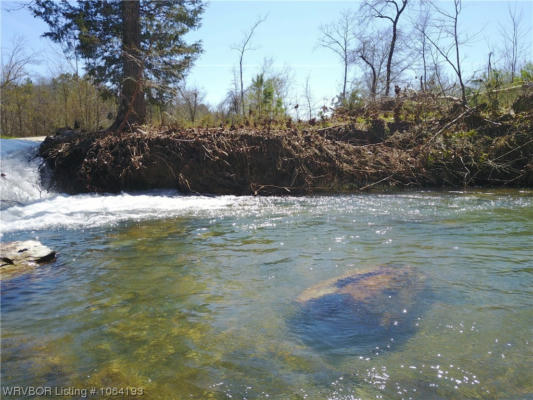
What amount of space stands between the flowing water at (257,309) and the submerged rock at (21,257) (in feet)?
0.59

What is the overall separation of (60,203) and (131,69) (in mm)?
5508

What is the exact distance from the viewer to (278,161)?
10562 millimetres

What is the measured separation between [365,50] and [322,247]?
938 inches

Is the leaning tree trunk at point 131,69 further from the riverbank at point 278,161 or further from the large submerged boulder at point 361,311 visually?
the large submerged boulder at point 361,311

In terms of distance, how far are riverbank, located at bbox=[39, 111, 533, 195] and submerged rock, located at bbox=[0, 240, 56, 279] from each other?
17.0 ft

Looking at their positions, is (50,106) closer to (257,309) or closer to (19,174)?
(19,174)

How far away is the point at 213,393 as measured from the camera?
2.12 meters

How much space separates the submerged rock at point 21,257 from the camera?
426 cm

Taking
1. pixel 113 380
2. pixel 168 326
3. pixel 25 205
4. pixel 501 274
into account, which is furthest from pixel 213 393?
pixel 25 205

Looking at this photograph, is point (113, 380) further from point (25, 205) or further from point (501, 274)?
point (25, 205)

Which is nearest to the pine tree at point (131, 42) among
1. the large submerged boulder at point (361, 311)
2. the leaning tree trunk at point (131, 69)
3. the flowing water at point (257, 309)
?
the leaning tree trunk at point (131, 69)

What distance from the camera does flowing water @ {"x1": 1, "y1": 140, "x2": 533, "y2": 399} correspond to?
223 cm

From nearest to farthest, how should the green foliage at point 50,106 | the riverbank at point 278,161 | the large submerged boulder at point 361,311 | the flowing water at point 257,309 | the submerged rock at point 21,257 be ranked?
1. the flowing water at point 257,309
2. the large submerged boulder at point 361,311
3. the submerged rock at point 21,257
4. the riverbank at point 278,161
5. the green foliage at point 50,106

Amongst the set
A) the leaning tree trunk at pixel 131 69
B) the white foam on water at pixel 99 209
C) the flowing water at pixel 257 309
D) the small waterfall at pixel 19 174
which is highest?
the leaning tree trunk at pixel 131 69
